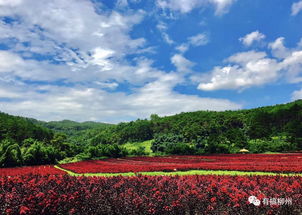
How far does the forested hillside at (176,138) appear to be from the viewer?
30.6 m

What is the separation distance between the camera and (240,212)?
4.80 m

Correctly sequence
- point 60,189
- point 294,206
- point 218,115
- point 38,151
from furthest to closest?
point 218,115, point 38,151, point 60,189, point 294,206

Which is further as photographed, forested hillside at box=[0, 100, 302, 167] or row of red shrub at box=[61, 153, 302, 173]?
forested hillside at box=[0, 100, 302, 167]

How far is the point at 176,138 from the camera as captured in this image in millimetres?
64188

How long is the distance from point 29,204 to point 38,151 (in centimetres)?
2653

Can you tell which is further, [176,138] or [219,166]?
[176,138]

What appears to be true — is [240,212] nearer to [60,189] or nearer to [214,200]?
[214,200]

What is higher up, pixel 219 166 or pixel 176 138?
pixel 176 138

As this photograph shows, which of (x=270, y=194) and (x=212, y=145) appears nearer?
(x=270, y=194)

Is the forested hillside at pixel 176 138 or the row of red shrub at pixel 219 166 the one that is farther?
the forested hillside at pixel 176 138

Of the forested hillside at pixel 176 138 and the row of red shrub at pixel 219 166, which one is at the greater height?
the forested hillside at pixel 176 138

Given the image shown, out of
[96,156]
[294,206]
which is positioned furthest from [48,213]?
[96,156]

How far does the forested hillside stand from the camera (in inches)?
1206

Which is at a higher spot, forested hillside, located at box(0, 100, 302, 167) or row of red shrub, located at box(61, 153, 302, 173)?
forested hillside, located at box(0, 100, 302, 167)
